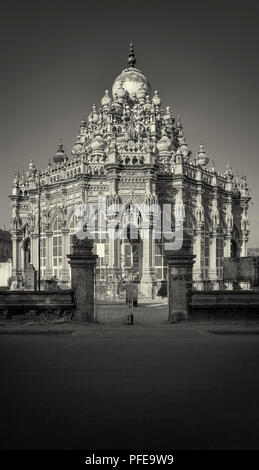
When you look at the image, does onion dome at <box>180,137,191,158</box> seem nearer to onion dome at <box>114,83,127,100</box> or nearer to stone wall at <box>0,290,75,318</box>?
onion dome at <box>114,83,127,100</box>

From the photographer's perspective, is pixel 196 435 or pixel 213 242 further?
pixel 213 242

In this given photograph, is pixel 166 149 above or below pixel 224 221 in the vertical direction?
above

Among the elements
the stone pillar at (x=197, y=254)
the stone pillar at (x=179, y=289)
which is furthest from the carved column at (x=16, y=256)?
the stone pillar at (x=179, y=289)

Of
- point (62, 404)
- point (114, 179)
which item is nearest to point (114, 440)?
point (62, 404)

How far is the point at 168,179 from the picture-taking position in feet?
94.7

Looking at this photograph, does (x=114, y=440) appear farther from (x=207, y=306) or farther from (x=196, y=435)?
(x=207, y=306)

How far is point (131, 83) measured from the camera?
39375 mm

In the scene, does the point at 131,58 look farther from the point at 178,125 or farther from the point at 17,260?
the point at 17,260

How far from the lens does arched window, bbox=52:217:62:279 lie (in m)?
30.2

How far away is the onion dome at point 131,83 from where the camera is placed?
3875cm

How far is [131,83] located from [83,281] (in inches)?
1216

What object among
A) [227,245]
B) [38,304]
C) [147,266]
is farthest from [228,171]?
[38,304]

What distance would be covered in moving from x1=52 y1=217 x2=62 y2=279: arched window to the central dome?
16018 mm
